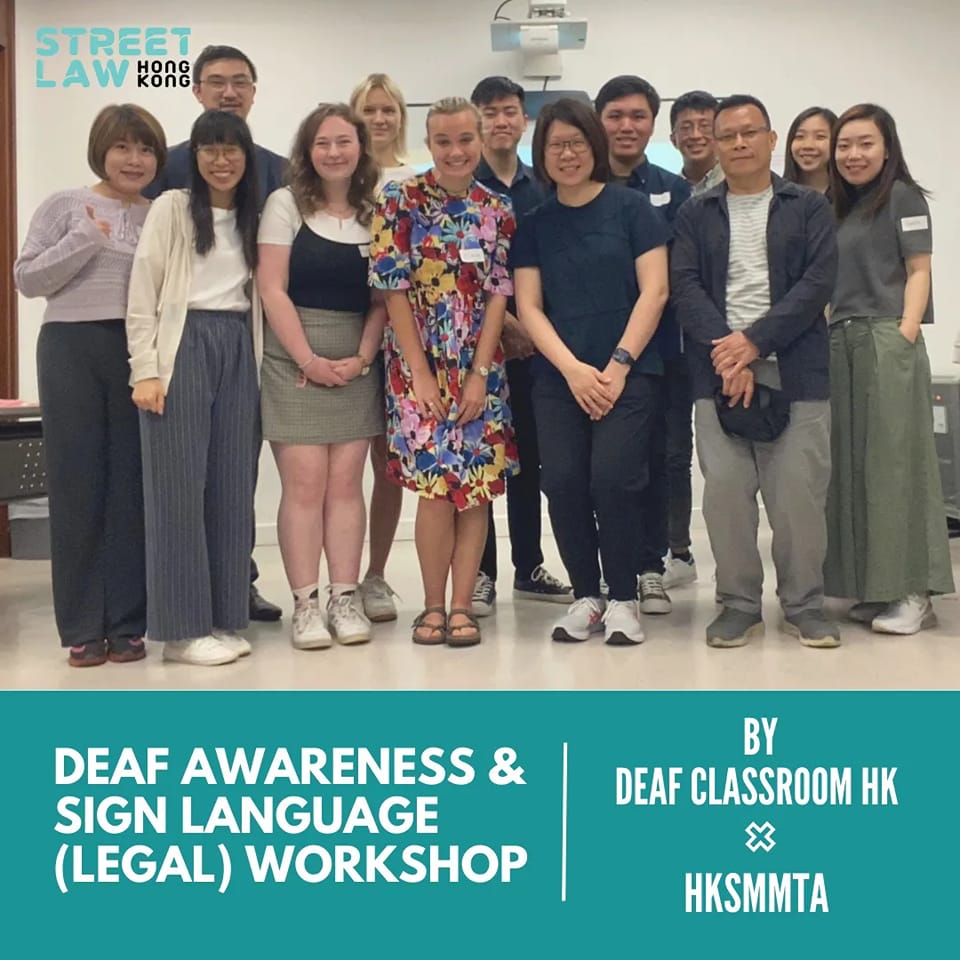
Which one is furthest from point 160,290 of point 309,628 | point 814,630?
point 814,630

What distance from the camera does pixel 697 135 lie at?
12.5 feet

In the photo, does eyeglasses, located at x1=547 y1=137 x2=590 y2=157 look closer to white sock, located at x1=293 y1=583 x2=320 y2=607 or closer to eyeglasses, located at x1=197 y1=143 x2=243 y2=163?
eyeglasses, located at x1=197 y1=143 x2=243 y2=163

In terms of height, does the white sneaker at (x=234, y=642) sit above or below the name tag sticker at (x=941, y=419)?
below

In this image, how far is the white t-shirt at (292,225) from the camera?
2.95 m

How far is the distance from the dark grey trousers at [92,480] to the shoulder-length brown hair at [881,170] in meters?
1.90

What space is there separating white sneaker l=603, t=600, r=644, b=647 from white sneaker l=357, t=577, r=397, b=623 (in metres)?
0.67

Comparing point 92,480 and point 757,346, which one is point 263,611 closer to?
point 92,480

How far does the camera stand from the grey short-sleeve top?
3109 millimetres

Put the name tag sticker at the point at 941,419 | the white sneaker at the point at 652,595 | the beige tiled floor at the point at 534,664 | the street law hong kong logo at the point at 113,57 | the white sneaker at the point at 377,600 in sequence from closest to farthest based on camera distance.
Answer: the beige tiled floor at the point at 534,664 < the white sneaker at the point at 377,600 < the white sneaker at the point at 652,595 < the name tag sticker at the point at 941,419 < the street law hong kong logo at the point at 113,57

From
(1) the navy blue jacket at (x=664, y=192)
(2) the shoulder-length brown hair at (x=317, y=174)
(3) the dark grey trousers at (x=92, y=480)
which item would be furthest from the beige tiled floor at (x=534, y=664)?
(2) the shoulder-length brown hair at (x=317, y=174)

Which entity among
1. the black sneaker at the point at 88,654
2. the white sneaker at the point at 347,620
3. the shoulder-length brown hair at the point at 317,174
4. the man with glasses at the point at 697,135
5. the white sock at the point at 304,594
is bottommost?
the black sneaker at the point at 88,654

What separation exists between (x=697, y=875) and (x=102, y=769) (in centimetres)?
97

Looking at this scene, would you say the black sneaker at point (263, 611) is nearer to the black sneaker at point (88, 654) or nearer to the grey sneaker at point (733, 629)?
the black sneaker at point (88, 654)

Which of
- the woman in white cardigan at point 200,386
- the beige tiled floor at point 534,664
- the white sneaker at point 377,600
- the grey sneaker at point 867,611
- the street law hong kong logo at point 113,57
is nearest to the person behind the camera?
the beige tiled floor at point 534,664
